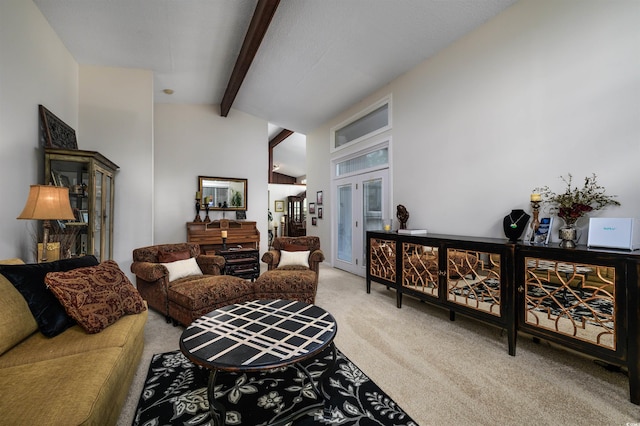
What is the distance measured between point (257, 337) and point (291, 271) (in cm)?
178

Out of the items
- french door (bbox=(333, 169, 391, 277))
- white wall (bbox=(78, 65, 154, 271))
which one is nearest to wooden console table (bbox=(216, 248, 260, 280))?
white wall (bbox=(78, 65, 154, 271))

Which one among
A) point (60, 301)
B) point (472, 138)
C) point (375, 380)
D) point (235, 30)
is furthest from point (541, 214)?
point (235, 30)

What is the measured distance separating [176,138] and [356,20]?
4478 millimetres

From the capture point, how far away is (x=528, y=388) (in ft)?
5.86

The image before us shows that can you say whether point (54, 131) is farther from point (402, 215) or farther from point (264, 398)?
point (402, 215)

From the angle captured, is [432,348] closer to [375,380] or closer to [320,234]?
[375,380]

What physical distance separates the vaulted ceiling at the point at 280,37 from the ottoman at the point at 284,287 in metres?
3.08

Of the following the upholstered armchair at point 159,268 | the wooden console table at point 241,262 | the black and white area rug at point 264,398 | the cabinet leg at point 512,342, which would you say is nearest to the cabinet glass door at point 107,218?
the upholstered armchair at point 159,268

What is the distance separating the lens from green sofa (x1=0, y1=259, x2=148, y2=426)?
39.4 inches

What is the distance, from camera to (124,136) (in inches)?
164

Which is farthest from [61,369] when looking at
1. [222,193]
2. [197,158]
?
[197,158]

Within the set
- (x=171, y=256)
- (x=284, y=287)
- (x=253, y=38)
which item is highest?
(x=253, y=38)

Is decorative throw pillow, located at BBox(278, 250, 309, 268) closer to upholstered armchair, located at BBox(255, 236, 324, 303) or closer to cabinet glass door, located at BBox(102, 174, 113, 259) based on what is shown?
upholstered armchair, located at BBox(255, 236, 324, 303)

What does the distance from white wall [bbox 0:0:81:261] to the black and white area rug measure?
1.89 m
